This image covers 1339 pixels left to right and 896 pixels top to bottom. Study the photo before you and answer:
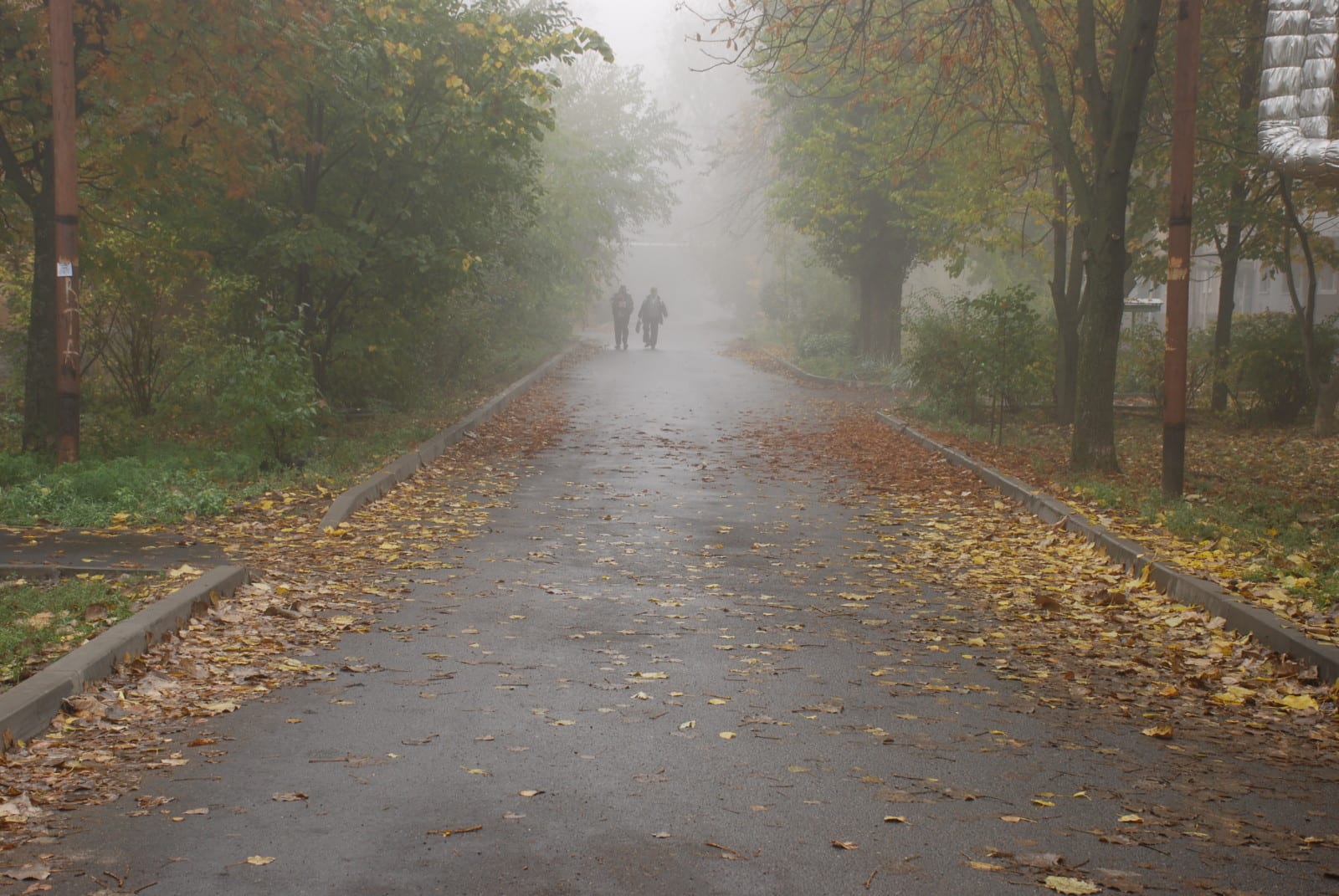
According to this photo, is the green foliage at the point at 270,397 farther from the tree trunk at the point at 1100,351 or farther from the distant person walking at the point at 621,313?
the distant person walking at the point at 621,313

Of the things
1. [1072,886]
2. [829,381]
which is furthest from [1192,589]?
[829,381]

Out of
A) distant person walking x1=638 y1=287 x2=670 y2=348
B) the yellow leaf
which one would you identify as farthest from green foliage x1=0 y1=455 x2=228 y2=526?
distant person walking x1=638 y1=287 x2=670 y2=348

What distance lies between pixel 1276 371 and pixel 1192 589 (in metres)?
13.1

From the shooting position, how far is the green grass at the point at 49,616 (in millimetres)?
5980

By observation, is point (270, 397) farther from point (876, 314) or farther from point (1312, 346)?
point (876, 314)

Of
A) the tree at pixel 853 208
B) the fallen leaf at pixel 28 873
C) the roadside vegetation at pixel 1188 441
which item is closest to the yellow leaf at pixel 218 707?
the fallen leaf at pixel 28 873

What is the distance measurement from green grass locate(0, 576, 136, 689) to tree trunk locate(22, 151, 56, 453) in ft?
21.1

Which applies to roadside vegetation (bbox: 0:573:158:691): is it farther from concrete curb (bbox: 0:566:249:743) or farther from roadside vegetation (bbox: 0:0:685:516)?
roadside vegetation (bbox: 0:0:685:516)

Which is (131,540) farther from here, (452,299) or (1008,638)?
(452,299)

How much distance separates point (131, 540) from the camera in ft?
29.8

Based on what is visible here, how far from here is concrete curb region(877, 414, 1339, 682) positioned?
21.1ft

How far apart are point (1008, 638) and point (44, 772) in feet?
16.4

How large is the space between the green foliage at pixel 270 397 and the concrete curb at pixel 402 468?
0.96 metres

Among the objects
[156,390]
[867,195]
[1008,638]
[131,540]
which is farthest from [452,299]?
[1008,638]
